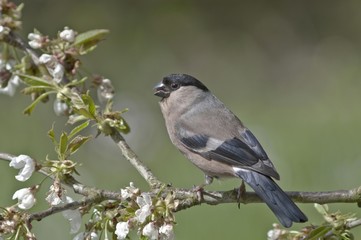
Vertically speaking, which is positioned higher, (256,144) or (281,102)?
(256,144)

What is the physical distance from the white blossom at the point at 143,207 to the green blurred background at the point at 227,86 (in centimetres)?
159

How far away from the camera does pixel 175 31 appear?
20.0ft

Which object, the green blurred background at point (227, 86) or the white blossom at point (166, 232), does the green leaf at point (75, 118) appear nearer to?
the white blossom at point (166, 232)

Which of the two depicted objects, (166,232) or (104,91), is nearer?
(166,232)

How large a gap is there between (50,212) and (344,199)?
57 centimetres

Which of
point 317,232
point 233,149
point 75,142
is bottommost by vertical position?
point 317,232

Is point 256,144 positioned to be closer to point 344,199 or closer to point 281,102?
point 344,199

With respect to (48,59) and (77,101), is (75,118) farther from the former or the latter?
(48,59)

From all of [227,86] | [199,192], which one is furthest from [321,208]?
[227,86]

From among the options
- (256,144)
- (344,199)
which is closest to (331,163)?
(256,144)

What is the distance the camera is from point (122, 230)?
1.37 m

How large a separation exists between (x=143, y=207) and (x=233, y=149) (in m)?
0.63

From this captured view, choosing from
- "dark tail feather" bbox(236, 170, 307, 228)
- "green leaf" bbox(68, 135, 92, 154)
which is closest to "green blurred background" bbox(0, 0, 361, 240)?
"dark tail feather" bbox(236, 170, 307, 228)

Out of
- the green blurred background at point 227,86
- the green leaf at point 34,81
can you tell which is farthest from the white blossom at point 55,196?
the green blurred background at point 227,86
